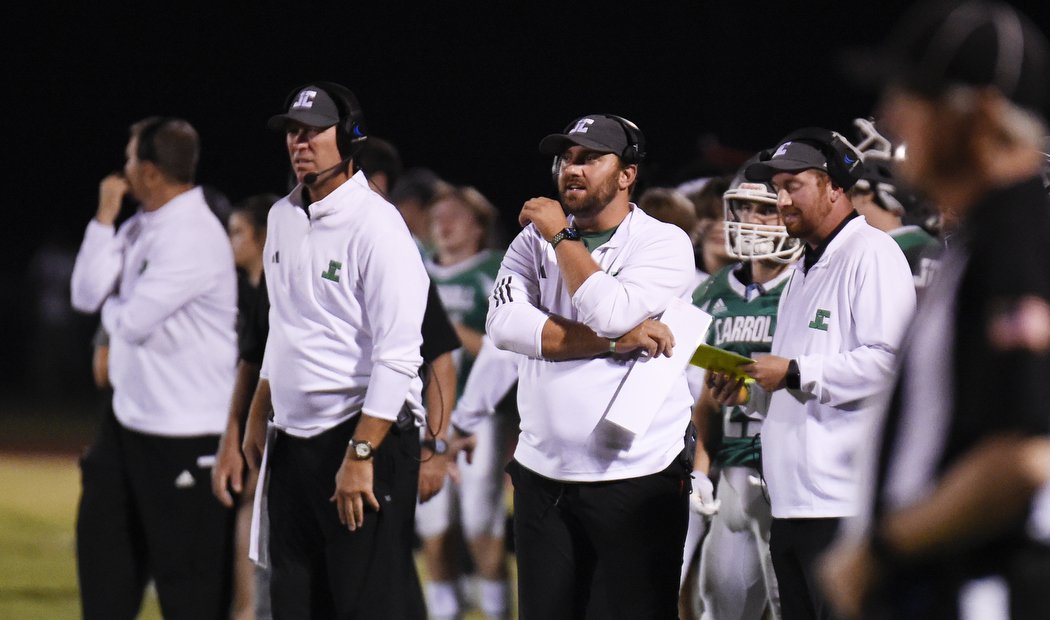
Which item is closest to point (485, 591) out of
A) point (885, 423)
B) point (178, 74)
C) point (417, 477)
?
point (417, 477)

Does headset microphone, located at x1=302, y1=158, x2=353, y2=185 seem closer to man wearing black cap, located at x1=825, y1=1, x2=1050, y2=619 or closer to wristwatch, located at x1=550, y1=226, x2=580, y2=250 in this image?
wristwatch, located at x1=550, y1=226, x2=580, y2=250

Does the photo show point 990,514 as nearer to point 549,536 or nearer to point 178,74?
point 549,536

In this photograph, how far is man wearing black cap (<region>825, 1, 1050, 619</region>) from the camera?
82.2 inches

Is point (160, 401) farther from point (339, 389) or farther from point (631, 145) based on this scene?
point (631, 145)

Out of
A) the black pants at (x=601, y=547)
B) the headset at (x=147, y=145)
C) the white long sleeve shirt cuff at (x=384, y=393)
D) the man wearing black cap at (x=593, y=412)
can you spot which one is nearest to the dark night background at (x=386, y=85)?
the headset at (x=147, y=145)

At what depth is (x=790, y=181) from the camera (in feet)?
14.9

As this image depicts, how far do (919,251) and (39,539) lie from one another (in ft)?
21.9

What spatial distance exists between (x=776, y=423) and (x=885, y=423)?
2037 mm

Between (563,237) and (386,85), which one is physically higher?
(563,237)

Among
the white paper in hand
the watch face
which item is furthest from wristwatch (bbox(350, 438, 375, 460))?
the white paper in hand

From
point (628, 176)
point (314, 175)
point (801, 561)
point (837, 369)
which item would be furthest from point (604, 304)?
point (314, 175)

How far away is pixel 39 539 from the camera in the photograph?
9.80m

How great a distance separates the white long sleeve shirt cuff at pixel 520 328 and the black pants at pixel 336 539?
506 mm

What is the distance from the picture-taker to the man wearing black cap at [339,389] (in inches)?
172
